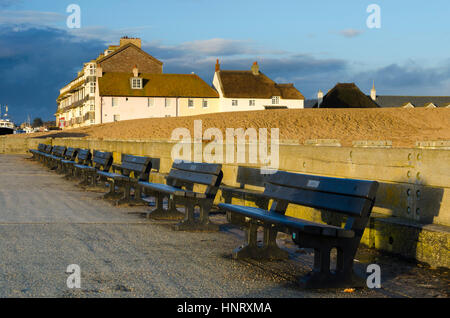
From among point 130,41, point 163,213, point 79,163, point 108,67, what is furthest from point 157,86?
point 163,213

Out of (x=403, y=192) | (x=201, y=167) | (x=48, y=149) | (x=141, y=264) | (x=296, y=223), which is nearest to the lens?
(x=296, y=223)

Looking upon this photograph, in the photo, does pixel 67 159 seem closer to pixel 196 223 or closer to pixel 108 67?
pixel 196 223

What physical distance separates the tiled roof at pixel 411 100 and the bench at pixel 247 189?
116 metres

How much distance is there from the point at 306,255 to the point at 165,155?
25.2ft

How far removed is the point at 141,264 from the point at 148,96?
215ft

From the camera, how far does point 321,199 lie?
5637mm

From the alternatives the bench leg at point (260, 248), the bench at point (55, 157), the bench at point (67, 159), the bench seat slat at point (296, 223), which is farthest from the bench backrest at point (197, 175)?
the bench at point (55, 157)

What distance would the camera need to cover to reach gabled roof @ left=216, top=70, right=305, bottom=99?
7538 cm

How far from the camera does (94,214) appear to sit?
31.5 feet

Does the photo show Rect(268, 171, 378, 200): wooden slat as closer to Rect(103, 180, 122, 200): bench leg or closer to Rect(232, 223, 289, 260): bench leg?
Rect(232, 223, 289, 260): bench leg

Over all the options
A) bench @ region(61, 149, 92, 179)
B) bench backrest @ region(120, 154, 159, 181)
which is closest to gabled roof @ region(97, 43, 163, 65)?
bench @ region(61, 149, 92, 179)

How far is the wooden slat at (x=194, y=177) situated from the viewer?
810 centimetres

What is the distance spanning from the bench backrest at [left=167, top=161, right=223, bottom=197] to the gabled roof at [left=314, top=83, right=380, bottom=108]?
88.1 meters

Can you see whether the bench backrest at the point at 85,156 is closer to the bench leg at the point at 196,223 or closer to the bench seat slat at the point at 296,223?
the bench leg at the point at 196,223
